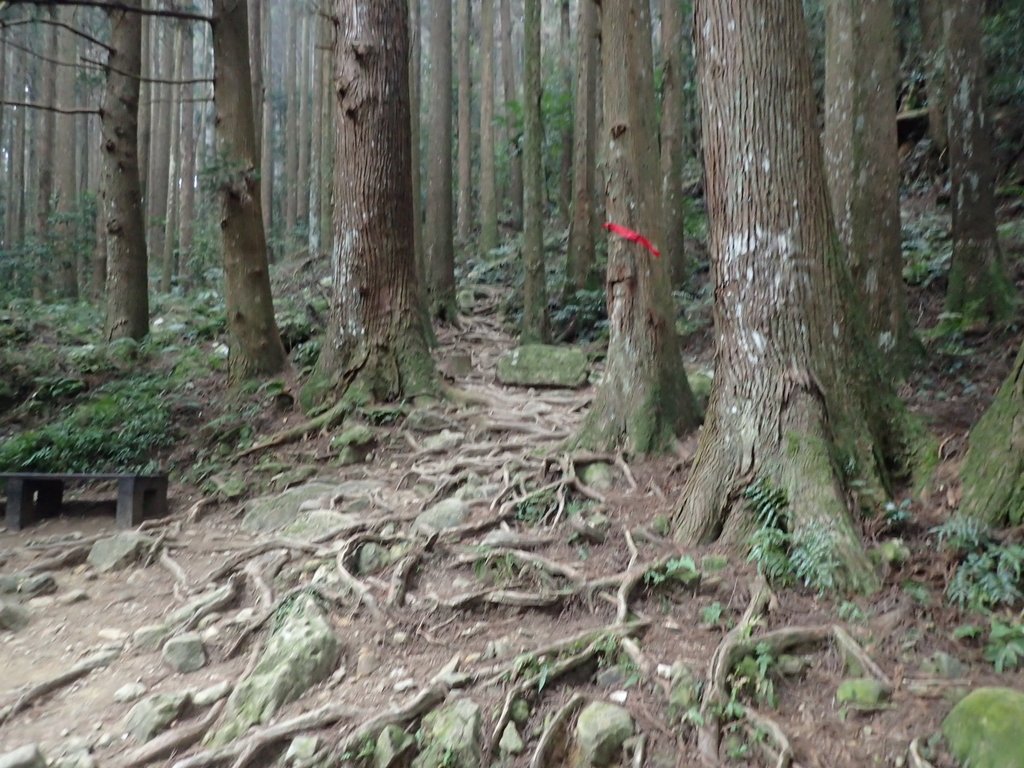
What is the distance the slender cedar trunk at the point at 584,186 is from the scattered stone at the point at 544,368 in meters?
4.08

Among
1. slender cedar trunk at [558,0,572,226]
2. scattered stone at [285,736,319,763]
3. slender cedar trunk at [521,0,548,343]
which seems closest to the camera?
scattered stone at [285,736,319,763]

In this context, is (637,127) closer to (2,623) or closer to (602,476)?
(602,476)

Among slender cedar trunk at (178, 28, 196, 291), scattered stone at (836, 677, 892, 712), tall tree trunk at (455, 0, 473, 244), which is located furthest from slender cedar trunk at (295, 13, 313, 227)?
scattered stone at (836, 677, 892, 712)

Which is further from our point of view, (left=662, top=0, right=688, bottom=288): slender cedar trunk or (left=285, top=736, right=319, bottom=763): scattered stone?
(left=662, top=0, right=688, bottom=288): slender cedar trunk

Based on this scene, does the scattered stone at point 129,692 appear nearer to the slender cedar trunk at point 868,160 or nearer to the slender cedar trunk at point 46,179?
the slender cedar trunk at point 868,160

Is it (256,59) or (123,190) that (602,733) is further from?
(256,59)

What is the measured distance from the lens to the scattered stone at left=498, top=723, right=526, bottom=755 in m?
3.20

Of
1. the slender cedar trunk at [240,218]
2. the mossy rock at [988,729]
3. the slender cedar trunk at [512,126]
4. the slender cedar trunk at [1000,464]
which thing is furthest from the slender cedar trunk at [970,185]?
the slender cedar trunk at [512,126]

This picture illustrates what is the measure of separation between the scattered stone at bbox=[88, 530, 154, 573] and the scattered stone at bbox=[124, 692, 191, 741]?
Result: 2214mm

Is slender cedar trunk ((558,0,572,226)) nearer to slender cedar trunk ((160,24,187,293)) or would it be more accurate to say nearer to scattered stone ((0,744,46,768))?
slender cedar trunk ((160,24,187,293))

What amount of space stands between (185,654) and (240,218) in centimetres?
606

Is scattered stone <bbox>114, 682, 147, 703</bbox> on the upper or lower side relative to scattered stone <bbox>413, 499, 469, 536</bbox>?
lower

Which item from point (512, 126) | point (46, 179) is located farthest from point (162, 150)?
point (512, 126)

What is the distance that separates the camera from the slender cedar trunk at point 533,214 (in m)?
12.2
